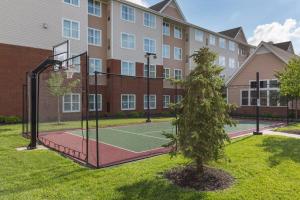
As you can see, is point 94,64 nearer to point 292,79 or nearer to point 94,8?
point 94,8

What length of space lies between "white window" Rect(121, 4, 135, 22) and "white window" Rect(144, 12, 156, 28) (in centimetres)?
201

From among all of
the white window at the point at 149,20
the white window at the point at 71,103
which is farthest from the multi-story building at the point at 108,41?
the white window at the point at 71,103

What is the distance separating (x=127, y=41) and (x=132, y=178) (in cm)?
2319

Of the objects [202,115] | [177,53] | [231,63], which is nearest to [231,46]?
[231,63]

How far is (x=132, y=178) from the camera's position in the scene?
6.17m

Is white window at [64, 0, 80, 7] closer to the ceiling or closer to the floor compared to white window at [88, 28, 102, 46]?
closer to the ceiling

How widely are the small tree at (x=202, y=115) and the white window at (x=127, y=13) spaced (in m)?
22.8

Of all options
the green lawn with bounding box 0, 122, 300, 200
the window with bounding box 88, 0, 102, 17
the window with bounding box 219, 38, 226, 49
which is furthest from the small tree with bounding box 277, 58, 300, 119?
the window with bounding box 219, 38, 226, 49

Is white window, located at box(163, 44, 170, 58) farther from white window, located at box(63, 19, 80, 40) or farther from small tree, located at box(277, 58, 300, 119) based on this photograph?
small tree, located at box(277, 58, 300, 119)

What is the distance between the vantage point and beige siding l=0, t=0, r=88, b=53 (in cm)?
2000

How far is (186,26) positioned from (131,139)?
26.6 m

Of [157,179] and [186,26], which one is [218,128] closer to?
[157,179]

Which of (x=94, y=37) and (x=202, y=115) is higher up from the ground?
(x=94, y=37)

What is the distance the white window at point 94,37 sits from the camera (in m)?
25.8
